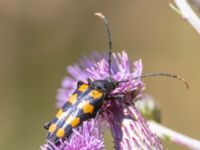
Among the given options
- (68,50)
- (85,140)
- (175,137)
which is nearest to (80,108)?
(85,140)

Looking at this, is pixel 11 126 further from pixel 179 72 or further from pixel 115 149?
pixel 115 149

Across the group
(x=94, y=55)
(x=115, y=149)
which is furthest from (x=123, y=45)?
(x=115, y=149)

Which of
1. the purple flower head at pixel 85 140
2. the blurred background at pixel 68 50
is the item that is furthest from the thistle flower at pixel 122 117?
the blurred background at pixel 68 50

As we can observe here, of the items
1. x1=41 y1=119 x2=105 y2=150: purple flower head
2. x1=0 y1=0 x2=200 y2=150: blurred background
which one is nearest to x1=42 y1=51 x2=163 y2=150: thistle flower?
x1=41 y1=119 x2=105 y2=150: purple flower head

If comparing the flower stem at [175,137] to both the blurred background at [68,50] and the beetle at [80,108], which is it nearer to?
the beetle at [80,108]

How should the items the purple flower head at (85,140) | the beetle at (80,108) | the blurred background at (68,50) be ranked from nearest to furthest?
the purple flower head at (85,140) < the beetle at (80,108) < the blurred background at (68,50)

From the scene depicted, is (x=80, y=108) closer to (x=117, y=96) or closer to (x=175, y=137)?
(x=117, y=96)

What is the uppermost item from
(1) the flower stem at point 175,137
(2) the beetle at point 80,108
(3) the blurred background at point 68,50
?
(3) the blurred background at point 68,50
